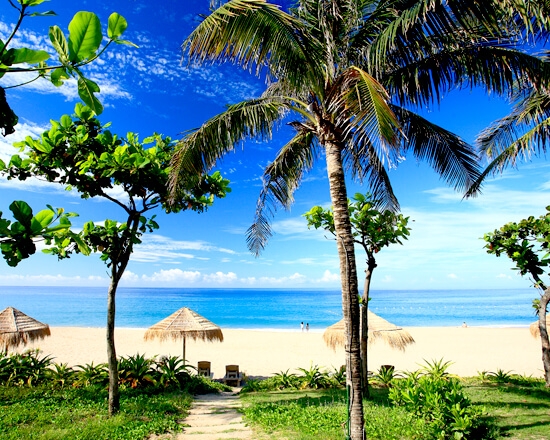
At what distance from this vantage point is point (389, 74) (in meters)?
5.98

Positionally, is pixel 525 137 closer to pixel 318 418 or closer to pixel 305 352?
pixel 318 418

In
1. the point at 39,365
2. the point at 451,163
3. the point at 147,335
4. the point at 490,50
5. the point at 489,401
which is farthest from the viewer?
the point at 147,335

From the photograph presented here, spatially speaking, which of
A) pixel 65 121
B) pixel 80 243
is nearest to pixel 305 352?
pixel 65 121

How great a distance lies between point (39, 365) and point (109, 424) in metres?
4.67

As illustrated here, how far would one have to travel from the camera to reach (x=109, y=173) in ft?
20.3

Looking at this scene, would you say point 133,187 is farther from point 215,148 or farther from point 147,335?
point 147,335

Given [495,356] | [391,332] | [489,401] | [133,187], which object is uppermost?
[133,187]

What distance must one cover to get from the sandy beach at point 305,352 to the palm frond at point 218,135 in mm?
8705

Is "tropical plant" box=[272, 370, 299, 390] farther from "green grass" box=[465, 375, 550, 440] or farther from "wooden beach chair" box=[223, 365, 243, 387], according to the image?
"green grass" box=[465, 375, 550, 440]

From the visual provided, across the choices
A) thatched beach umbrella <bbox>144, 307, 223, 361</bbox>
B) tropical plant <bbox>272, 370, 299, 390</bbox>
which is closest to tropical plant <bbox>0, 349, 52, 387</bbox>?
thatched beach umbrella <bbox>144, 307, 223, 361</bbox>

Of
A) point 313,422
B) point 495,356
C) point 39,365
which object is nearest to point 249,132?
point 313,422

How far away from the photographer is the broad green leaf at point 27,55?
2.48 feet

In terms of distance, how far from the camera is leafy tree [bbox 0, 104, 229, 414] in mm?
6184

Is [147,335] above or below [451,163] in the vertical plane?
below
